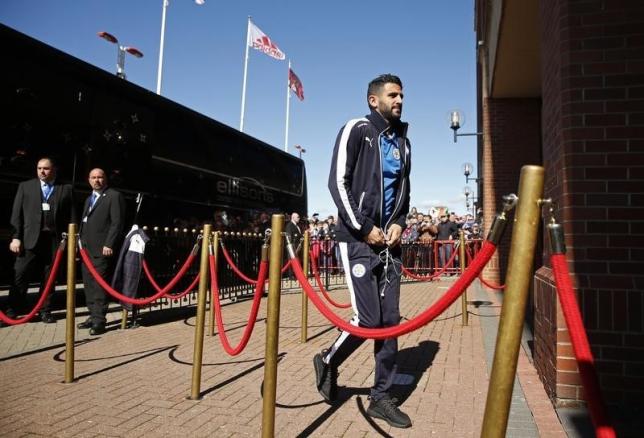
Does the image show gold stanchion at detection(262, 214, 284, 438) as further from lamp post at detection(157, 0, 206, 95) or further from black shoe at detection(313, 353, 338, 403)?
lamp post at detection(157, 0, 206, 95)

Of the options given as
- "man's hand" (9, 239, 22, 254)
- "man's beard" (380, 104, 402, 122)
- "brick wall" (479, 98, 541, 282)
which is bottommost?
"man's hand" (9, 239, 22, 254)

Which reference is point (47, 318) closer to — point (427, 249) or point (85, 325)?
point (85, 325)

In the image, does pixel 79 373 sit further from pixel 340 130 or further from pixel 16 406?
pixel 340 130

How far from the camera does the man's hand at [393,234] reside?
10.8 feet

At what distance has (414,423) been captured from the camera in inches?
123

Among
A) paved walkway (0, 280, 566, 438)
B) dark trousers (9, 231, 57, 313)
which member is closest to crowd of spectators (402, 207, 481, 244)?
paved walkway (0, 280, 566, 438)

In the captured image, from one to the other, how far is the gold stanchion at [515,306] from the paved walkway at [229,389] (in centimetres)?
146

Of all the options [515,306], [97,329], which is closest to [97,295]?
[97,329]

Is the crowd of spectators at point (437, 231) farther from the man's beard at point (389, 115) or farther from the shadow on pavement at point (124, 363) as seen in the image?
the man's beard at point (389, 115)

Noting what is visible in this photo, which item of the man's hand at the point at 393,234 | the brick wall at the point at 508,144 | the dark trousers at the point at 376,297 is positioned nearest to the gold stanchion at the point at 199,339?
the dark trousers at the point at 376,297

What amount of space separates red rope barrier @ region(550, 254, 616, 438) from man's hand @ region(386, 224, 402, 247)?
1.68 metres

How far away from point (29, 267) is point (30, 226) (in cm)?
55

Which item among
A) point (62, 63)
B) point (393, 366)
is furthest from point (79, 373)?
point (62, 63)

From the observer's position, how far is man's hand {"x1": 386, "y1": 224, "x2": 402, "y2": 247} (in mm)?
3283
